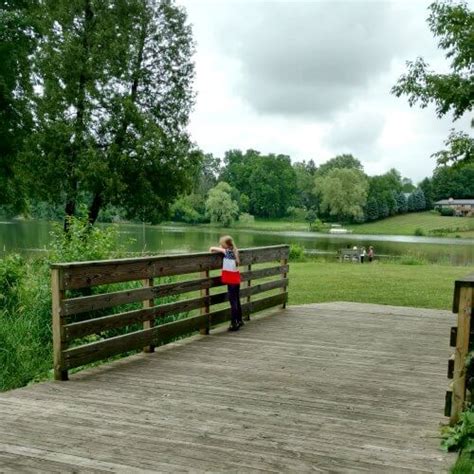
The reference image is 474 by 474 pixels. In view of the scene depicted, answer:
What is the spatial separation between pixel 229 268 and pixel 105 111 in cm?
1856

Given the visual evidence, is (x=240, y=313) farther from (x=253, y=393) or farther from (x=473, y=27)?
(x=473, y=27)

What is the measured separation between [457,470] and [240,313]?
5.92 m

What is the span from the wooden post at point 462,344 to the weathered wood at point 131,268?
3794 mm

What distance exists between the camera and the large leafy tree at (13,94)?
24.1 metres

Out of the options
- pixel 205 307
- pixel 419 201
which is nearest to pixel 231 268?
pixel 205 307

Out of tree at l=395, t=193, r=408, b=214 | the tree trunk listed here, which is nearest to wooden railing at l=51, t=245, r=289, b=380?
the tree trunk

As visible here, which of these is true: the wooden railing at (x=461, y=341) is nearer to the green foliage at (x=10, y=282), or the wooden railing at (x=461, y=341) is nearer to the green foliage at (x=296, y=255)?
the green foliage at (x=10, y=282)

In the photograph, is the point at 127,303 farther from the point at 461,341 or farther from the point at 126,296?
the point at 461,341

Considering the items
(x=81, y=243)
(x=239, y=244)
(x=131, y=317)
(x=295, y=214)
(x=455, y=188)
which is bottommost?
(x=239, y=244)

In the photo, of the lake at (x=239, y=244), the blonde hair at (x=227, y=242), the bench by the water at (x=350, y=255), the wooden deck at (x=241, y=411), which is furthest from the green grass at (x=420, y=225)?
the wooden deck at (x=241, y=411)

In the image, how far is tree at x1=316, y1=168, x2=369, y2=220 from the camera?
10538 cm

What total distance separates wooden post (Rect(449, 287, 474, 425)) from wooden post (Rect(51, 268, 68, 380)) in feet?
12.5

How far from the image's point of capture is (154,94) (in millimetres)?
28203

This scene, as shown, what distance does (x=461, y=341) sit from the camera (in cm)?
473
